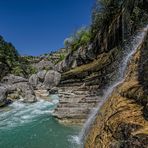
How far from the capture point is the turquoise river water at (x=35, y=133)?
1504cm

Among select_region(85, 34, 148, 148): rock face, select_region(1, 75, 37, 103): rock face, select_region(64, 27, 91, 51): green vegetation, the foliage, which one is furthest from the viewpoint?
select_region(1, 75, 37, 103): rock face

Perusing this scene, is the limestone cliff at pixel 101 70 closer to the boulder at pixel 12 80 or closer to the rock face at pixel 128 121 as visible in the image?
the rock face at pixel 128 121

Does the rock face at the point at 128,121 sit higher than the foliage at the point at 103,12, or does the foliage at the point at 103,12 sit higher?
the foliage at the point at 103,12

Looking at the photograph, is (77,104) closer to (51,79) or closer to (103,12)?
(103,12)

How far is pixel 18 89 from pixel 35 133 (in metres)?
22.3

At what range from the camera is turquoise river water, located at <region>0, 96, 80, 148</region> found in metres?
15.0

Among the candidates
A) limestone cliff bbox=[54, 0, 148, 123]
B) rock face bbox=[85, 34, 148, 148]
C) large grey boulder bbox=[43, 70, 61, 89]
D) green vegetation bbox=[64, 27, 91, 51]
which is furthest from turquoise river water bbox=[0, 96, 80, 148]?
large grey boulder bbox=[43, 70, 61, 89]

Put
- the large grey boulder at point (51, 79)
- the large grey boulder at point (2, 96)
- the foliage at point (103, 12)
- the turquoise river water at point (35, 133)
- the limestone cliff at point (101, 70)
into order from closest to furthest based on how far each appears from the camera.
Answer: the turquoise river water at point (35, 133), the limestone cliff at point (101, 70), the foliage at point (103, 12), the large grey boulder at point (2, 96), the large grey boulder at point (51, 79)

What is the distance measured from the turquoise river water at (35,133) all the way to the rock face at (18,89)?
11255 millimetres

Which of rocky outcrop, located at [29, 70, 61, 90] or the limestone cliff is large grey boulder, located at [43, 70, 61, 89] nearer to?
rocky outcrop, located at [29, 70, 61, 90]

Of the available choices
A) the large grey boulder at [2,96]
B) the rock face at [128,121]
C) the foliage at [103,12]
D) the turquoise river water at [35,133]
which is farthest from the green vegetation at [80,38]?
the rock face at [128,121]

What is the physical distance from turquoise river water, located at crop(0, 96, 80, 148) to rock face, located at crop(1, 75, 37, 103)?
1125 cm

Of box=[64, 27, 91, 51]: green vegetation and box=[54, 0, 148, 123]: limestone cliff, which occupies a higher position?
box=[64, 27, 91, 51]: green vegetation

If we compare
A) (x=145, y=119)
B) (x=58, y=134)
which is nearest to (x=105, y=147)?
(x=145, y=119)
